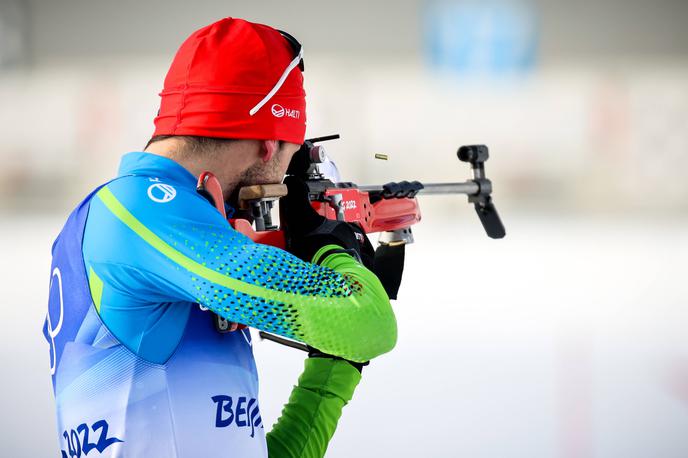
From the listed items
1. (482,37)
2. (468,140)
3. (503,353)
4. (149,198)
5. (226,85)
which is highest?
(482,37)

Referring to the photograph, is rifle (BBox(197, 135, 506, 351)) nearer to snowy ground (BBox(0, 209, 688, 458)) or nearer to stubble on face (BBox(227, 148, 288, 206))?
stubble on face (BBox(227, 148, 288, 206))

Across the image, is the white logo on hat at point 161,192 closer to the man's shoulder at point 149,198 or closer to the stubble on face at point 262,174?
the man's shoulder at point 149,198

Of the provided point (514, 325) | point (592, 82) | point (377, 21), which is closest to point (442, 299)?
point (514, 325)

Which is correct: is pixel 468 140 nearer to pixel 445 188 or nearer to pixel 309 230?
pixel 445 188

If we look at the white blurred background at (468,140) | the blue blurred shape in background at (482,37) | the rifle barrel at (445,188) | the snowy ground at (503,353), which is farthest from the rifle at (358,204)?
the blue blurred shape in background at (482,37)

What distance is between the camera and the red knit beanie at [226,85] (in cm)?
83

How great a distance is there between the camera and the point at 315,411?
1.00 m

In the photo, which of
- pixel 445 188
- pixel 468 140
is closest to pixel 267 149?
pixel 445 188

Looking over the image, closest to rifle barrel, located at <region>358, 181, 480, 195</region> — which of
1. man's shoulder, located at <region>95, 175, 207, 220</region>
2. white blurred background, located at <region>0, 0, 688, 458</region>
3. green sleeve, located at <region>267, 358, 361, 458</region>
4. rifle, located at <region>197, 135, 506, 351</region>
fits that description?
rifle, located at <region>197, 135, 506, 351</region>

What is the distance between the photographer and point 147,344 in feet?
2.48

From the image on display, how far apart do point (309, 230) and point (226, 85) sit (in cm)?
18

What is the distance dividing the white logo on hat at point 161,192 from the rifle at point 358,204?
0.04 m

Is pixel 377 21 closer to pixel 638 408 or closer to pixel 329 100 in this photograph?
pixel 329 100

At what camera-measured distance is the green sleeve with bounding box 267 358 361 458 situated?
3.25 ft
